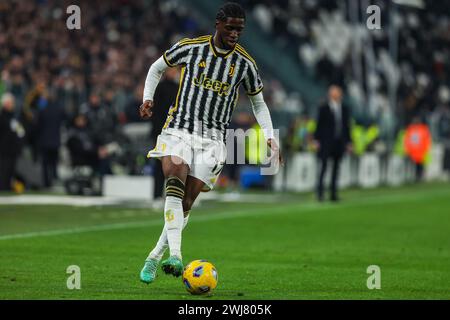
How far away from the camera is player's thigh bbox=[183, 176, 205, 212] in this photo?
9.98 metres

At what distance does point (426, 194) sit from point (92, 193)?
30.2 feet

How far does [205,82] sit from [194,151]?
604 millimetres

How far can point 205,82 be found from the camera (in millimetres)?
9914

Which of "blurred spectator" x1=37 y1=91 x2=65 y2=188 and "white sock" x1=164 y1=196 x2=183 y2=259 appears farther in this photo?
"blurred spectator" x1=37 y1=91 x2=65 y2=188

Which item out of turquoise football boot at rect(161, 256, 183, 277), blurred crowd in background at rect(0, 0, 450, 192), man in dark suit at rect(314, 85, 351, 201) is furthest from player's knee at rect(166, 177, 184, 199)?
man in dark suit at rect(314, 85, 351, 201)

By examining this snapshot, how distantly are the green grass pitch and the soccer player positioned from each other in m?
0.88

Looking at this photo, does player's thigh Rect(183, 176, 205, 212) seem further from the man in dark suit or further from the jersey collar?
the man in dark suit

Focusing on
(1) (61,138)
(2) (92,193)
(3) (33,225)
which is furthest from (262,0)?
(3) (33,225)

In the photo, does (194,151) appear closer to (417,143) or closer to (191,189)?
(191,189)

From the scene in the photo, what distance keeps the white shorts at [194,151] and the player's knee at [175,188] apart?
19 centimetres
